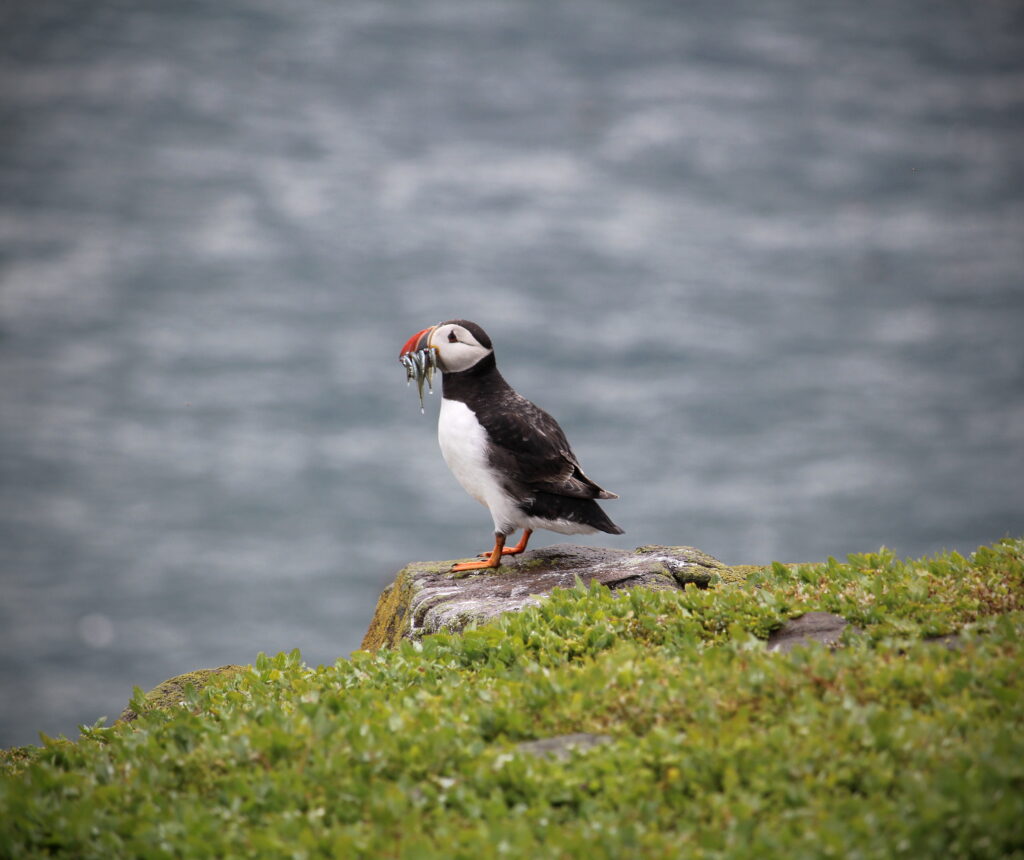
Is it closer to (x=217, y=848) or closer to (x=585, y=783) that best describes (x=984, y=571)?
(x=585, y=783)

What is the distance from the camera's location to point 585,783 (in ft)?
16.2

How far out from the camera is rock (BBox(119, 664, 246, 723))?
8.23m

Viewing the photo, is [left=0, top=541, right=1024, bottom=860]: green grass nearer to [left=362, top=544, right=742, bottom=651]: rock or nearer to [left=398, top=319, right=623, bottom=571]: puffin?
[left=362, top=544, right=742, bottom=651]: rock

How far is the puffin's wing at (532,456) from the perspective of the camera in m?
8.59

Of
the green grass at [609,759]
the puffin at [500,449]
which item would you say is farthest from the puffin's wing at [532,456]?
the green grass at [609,759]

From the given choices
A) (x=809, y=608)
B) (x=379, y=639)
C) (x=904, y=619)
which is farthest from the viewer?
(x=379, y=639)

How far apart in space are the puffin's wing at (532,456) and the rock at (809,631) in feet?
7.81

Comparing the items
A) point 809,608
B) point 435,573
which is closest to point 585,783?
point 809,608

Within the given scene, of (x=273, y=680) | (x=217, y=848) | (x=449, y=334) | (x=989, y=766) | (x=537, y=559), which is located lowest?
(x=989, y=766)

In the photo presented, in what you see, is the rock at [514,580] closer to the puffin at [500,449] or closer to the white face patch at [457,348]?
the puffin at [500,449]

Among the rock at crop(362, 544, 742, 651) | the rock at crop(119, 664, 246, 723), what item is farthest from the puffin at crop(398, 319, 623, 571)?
the rock at crop(119, 664, 246, 723)

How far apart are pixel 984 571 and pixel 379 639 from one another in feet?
16.8

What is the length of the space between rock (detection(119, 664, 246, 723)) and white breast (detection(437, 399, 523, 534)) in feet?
8.05

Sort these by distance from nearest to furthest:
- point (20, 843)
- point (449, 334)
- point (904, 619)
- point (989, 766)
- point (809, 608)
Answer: point (989, 766) → point (20, 843) → point (904, 619) → point (809, 608) → point (449, 334)
